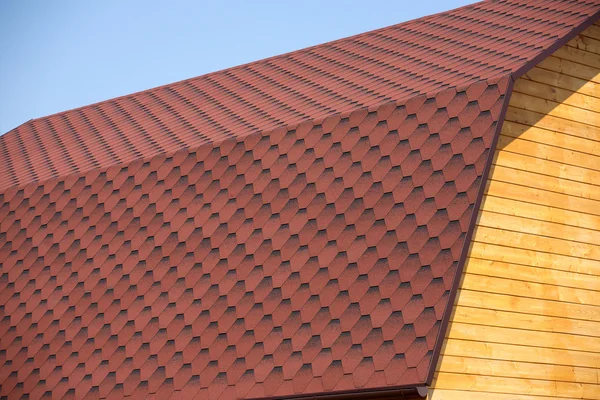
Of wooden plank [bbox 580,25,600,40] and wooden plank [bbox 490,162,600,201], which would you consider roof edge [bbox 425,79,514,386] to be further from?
wooden plank [bbox 580,25,600,40]

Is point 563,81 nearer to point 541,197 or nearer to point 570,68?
point 570,68

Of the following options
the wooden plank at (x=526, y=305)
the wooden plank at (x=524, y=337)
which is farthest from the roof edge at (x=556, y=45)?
the wooden plank at (x=524, y=337)

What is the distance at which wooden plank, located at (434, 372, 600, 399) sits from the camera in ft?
31.5

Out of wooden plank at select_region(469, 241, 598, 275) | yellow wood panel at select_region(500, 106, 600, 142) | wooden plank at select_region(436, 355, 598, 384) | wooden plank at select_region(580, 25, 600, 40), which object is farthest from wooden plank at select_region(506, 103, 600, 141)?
wooden plank at select_region(436, 355, 598, 384)

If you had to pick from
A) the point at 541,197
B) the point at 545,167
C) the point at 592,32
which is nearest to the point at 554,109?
the point at 545,167

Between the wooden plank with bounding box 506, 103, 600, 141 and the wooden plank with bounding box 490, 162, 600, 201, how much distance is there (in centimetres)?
66

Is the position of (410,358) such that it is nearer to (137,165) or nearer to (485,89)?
(485,89)

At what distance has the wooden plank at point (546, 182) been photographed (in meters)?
10.7

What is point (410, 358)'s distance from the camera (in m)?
9.55

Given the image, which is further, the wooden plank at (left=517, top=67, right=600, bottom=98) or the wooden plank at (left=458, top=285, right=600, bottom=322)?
the wooden plank at (left=517, top=67, right=600, bottom=98)

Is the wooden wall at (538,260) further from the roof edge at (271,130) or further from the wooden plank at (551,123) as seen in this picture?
the roof edge at (271,130)

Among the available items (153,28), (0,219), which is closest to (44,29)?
(153,28)

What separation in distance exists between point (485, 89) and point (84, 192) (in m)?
6.35

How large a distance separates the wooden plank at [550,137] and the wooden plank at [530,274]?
1.64 meters
